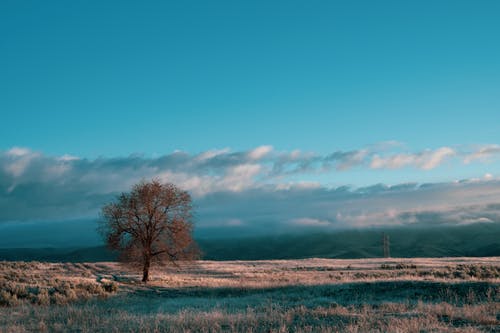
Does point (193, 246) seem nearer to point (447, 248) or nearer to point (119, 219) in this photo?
point (119, 219)

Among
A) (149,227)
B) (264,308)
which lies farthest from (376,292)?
(149,227)

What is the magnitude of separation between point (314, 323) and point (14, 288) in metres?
20.0

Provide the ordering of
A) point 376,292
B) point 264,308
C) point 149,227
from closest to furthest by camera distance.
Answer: point 264,308, point 376,292, point 149,227

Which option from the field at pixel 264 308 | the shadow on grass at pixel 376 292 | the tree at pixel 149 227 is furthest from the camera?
the tree at pixel 149 227

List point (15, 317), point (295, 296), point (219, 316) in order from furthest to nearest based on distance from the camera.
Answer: point (295, 296) → point (15, 317) → point (219, 316)

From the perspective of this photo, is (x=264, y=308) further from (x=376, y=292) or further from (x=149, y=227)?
(x=149, y=227)

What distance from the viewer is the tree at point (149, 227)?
123 ft

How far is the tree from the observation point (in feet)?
123

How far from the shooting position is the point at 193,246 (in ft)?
126

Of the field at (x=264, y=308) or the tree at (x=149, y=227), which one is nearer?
the field at (x=264, y=308)

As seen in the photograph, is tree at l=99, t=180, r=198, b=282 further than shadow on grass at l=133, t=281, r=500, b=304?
Yes

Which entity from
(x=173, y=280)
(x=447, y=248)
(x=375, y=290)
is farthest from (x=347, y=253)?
(x=375, y=290)

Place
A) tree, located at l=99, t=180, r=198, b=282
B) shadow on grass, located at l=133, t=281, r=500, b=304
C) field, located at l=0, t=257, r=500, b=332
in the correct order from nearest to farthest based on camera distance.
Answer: field, located at l=0, t=257, r=500, b=332 → shadow on grass, located at l=133, t=281, r=500, b=304 → tree, located at l=99, t=180, r=198, b=282

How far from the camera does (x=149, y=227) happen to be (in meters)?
37.8
